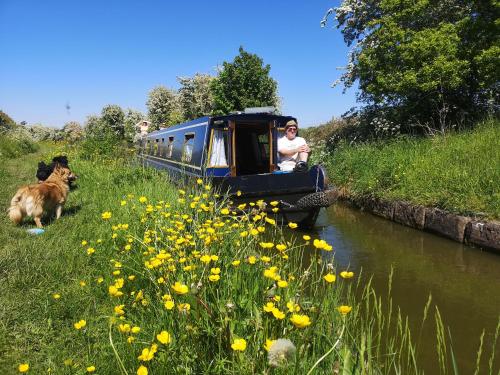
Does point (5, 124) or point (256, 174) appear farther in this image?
point (5, 124)

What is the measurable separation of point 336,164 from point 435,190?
485 centimetres

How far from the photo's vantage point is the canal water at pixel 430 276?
3409mm

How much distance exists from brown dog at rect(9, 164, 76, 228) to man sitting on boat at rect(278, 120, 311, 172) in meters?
4.09

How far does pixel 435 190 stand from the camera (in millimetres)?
7191

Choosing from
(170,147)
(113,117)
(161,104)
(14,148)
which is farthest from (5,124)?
(170,147)

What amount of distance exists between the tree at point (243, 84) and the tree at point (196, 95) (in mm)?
5473

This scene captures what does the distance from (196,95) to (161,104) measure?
4765 millimetres

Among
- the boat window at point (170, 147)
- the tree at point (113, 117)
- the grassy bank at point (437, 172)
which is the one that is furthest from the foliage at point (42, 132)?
the grassy bank at point (437, 172)

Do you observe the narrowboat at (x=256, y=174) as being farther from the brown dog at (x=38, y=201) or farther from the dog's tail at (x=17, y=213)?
the dog's tail at (x=17, y=213)

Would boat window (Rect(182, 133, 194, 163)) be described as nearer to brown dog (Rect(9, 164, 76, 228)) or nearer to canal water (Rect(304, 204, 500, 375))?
brown dog (Rect(9, 164, 76, 228))

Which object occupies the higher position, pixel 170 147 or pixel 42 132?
pixel 42 132

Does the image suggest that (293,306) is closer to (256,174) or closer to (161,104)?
(256,174)

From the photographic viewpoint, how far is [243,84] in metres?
21.6

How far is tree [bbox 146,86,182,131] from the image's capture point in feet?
102
